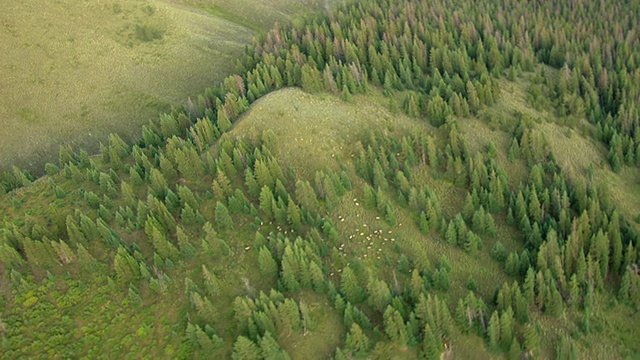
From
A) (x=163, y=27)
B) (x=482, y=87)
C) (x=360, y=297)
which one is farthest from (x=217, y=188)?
(x=163, y=27)

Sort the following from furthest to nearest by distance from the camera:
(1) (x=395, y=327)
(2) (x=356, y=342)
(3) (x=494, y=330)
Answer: (3) (x=494, y=330) → (1) (x=395, y=327) → (2) (x=356, y=342)

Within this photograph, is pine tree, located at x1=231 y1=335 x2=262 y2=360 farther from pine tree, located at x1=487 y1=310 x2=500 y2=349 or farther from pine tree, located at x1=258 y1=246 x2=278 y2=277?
pine tree, located at x1=487 y1=310 x2=500 y2=349

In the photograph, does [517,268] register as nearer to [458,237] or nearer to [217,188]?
[458,237]

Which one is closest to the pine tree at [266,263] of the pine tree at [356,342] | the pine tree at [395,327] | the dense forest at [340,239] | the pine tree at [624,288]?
the dense forest at [340,239]

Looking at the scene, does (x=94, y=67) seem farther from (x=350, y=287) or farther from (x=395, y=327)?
(x=395, y=327)

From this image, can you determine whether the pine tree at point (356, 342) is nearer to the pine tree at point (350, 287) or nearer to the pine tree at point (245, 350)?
the pine tree at point (350, 287)

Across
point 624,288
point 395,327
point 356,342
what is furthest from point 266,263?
point 624,288

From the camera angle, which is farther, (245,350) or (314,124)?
(314,124)
